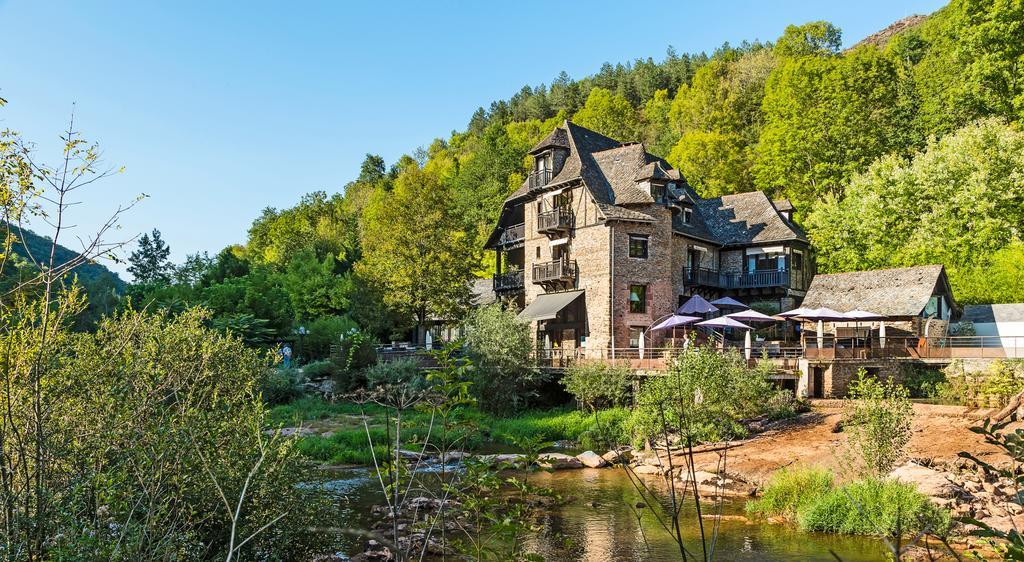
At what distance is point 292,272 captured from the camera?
53.1m

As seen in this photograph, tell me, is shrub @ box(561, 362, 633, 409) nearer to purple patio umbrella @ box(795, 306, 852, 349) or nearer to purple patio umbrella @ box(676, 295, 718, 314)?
purple patio umbrella @ box(676, 295, 718, 314)

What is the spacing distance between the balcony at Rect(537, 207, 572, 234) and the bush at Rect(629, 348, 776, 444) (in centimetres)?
1365

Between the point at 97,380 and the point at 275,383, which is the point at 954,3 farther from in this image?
the point at 97,380

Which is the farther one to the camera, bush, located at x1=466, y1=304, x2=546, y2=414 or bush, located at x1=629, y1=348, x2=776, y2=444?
bush, located at x1=466, y1=304, x2=546, y2=414

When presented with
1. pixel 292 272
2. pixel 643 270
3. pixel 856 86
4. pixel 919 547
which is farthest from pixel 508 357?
pixel 856 86

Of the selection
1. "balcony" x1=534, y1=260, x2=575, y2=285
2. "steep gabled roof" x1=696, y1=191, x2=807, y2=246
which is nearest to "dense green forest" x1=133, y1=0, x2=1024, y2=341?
"steep gabled roof" x1=696, y1=191, x2=807, y2=246

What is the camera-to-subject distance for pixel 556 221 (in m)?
38.5

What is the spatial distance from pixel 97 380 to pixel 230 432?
3.02 m

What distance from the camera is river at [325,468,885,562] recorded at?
13875 millimetres

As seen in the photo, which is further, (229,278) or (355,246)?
(355,246)

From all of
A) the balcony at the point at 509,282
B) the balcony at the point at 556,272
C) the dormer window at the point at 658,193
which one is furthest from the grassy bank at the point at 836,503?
the balcony at the point at 509,282

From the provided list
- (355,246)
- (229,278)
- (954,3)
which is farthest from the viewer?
(355,246)

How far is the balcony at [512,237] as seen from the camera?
4316 centimetres

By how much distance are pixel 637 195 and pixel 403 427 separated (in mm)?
19003
